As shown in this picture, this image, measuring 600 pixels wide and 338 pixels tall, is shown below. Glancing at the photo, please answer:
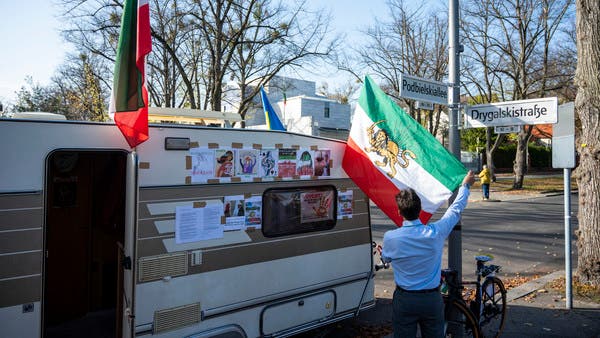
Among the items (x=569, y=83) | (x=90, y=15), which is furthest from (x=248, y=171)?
(x=569, y=83)

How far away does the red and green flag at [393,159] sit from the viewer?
4.90 m

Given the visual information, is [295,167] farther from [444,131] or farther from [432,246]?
[444,131]

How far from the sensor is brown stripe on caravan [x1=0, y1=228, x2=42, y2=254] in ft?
11.0

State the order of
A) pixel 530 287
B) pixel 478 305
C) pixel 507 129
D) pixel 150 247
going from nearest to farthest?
pixel 150 247
pixel 478 305
pixel 507 129
pixel 530 287

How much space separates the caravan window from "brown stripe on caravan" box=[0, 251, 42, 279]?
2050 mm

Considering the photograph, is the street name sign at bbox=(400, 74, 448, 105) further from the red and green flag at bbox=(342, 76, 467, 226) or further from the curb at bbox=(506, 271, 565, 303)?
the curb at bbox=(506, 271, 565, 303)

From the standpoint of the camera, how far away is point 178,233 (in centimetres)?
410

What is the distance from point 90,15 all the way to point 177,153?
1514 centimetres

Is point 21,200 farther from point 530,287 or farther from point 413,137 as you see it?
point 530,287

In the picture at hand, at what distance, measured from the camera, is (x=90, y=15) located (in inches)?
655

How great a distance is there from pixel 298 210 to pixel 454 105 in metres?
2.22

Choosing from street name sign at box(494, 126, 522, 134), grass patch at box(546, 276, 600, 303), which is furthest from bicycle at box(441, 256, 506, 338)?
grass patch at box(546, 276, 600, 303)

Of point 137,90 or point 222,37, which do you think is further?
point 222,37

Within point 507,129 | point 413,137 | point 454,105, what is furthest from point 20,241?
point 507,129
